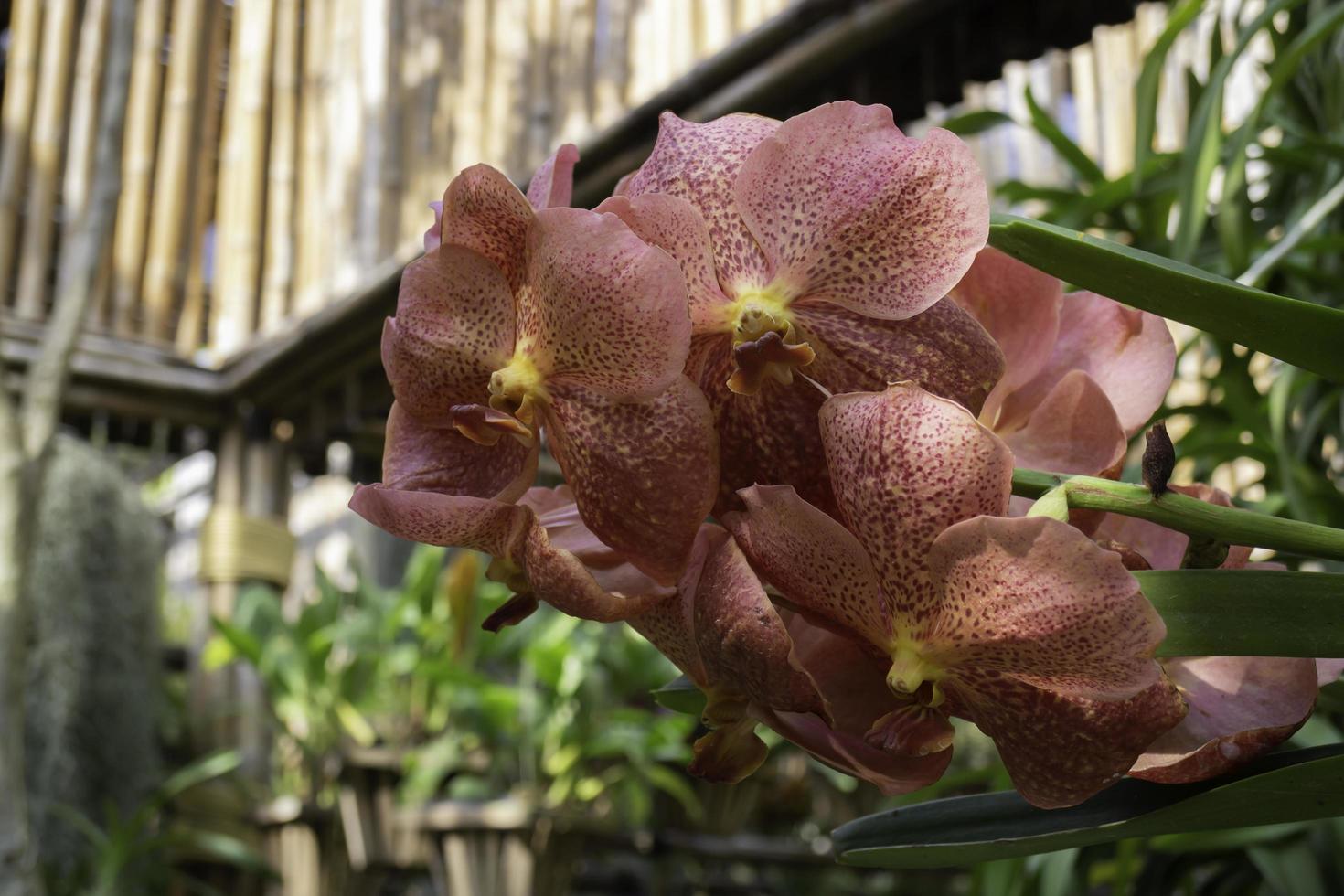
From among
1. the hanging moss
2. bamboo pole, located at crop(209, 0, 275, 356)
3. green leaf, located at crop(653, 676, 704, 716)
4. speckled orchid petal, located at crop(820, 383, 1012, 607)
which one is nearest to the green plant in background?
the hanging moss

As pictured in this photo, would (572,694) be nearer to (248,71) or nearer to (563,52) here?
(563,52)

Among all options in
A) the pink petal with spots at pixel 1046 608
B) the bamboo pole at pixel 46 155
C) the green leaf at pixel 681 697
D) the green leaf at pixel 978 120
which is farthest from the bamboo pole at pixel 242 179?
the pink petal with spots at pixel 1046 608

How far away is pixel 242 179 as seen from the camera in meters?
2.62

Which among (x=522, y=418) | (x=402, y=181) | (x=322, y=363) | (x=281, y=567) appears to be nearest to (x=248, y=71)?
(x=402, y=181)

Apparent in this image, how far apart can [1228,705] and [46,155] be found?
2714mm

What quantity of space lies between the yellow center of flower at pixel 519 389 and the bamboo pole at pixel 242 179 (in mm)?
2484

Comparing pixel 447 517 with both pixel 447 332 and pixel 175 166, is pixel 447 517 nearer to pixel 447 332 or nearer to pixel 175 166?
pixel 447 332

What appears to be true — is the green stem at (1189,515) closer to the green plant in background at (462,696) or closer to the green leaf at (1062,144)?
the green leaf at (1062,144)

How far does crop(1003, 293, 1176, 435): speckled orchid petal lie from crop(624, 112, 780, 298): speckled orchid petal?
0.20ft

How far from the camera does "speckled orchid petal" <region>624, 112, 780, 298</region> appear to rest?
22cm

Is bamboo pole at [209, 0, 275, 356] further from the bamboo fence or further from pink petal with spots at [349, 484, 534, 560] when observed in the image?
pink petal with spots at [349, 484, 534, 560]

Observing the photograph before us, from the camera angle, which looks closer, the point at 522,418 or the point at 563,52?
the point at 522,418

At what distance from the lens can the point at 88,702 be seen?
229cm

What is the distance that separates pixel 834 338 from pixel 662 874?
6.14ft
